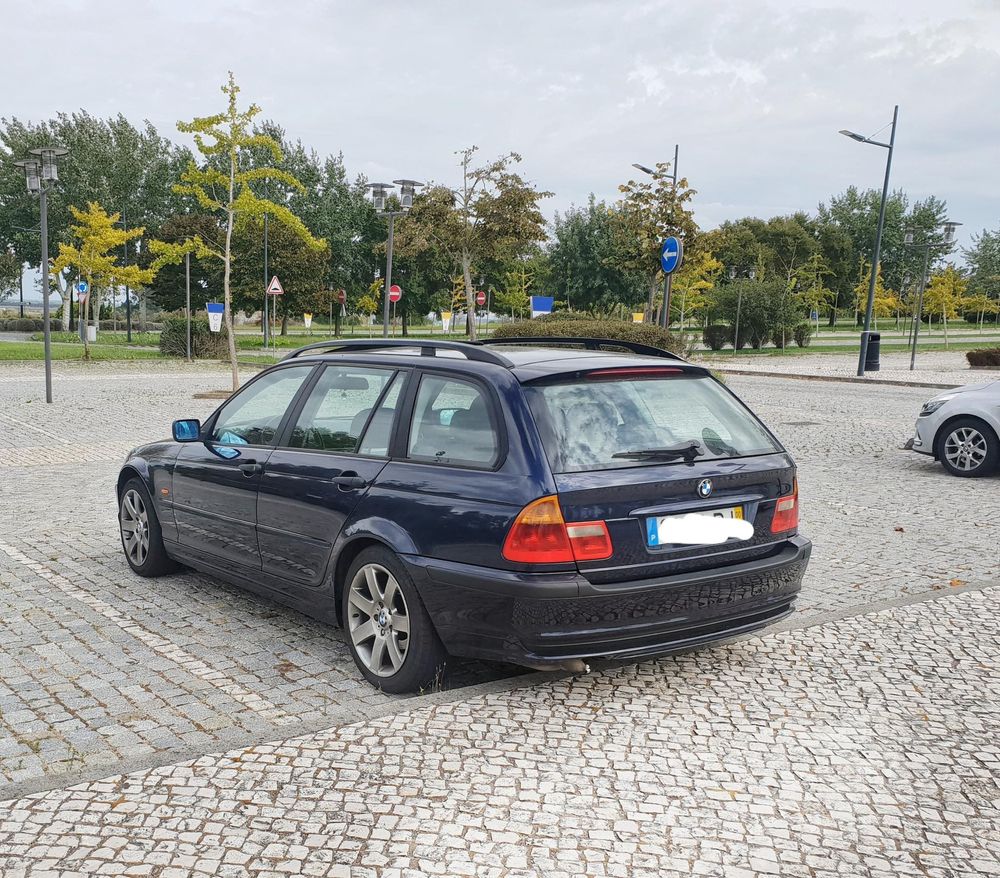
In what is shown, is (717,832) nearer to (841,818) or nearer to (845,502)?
(841,818)

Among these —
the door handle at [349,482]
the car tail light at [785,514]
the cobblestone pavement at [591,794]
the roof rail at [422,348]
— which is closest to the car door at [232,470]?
the roof rail at [422,348]

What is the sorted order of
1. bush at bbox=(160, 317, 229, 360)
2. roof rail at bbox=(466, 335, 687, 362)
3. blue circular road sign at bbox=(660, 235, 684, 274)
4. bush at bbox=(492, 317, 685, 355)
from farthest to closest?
bush at bbox=(160, 317, 229, 360) → bush at bbox=(492, 317, 685, 355) → blue circular road sign at bbox=(660, 235, 684, 274) → roof rail at bbox=(466, 335, 687, 362)

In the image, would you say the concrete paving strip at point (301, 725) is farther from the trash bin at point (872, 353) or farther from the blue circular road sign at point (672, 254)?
the trash bin at point (872, 353)

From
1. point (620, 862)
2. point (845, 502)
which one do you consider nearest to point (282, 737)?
point (620, 862)

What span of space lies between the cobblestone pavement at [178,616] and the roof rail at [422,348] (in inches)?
58.1

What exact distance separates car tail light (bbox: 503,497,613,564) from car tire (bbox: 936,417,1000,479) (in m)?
8.67

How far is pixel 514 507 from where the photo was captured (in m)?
3.87

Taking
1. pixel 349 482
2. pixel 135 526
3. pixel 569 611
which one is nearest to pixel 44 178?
pixel 135 526

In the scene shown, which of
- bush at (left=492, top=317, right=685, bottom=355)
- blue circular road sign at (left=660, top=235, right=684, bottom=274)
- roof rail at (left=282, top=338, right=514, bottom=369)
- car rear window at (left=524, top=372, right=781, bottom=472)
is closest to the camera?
car rear window at (left=524, top=372, right=781, bottom=472)

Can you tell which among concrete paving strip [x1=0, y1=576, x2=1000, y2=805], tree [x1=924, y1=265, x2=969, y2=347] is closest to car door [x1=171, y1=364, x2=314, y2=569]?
concrete paving strip [x1=0, y1=576, x2=1000, y2=805]

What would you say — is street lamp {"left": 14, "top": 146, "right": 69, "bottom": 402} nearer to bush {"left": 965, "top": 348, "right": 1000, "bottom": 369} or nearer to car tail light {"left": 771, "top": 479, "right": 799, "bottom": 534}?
car tail light {"left": 771, "top": 479, "right": 799, "bottom": 534}

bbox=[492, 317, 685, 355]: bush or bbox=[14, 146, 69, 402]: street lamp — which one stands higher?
bbox=[14, 146, 69, 402]: street lamp

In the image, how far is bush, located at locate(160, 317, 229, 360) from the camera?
35.3 m

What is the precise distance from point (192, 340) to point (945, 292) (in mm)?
36389
